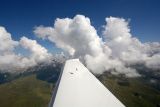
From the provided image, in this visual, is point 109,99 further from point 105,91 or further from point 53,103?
point 53,103

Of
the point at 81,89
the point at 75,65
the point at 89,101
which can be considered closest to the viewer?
the point at 89,101

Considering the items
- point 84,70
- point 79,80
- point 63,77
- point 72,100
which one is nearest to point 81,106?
point 72,100

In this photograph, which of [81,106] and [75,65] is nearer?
[81,106]

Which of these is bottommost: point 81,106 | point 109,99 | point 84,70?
point 81,106

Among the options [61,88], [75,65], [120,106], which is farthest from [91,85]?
[75,65]

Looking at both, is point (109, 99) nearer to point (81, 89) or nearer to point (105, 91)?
point (105, 91)

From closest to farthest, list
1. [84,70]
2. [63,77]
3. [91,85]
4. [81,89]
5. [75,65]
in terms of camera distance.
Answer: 1. [81,89]
2. [91,85]
3. [63,77]
4. [84,70]
5. [75,65]

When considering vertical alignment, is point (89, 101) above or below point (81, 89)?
below
